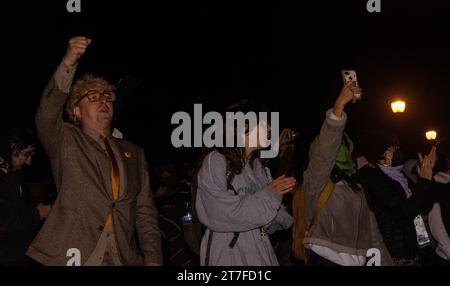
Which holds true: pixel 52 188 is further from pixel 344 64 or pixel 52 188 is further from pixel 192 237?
pixel 344 64

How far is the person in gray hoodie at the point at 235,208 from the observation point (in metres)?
3.82

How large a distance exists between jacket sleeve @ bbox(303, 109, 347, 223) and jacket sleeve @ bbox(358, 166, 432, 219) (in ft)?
2.85

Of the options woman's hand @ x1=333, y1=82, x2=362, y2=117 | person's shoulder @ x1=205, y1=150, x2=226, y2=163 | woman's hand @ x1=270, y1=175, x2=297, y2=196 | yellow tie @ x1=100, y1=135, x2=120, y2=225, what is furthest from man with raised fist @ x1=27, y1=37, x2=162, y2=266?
woman's hand @ x1=333, y1=82, x2=362, y2=117

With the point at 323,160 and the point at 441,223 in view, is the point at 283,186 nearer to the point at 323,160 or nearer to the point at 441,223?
the point at 323,160

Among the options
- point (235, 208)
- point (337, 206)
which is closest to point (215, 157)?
point (235, 208)

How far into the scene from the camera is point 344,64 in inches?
1107

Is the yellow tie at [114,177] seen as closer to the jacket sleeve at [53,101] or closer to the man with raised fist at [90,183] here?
the man with raised fist at [90,183]

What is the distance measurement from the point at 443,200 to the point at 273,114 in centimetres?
289

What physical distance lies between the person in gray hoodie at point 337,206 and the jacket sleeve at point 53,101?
2031 mm

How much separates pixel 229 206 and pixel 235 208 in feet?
0.15

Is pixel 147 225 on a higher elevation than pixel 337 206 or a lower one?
lower

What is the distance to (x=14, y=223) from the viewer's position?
471cm

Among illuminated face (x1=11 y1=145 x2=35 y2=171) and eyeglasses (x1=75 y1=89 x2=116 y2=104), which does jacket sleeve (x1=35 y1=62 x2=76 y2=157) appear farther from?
illuminated face (x1=11 y1=145 x2=35 y2=171)

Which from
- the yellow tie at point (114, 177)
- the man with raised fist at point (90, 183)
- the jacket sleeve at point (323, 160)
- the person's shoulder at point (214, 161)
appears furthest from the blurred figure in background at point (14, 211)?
the jacket sleeve at point (323, 160)
